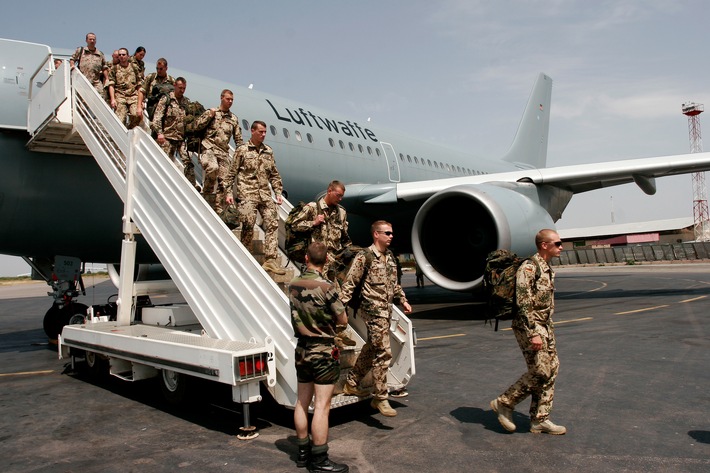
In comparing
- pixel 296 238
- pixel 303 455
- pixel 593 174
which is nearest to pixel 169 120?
pixel 296 238

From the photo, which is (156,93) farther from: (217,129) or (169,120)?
(217,129)

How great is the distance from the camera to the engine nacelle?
32.1 feet

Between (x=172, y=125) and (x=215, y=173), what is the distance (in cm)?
103

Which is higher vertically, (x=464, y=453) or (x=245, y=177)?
(x=245, y=177)

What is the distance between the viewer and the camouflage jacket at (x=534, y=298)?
13.4ft

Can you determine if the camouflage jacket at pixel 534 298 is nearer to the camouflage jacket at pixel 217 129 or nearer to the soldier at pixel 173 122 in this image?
the camouflage jacket at pixel 217 129

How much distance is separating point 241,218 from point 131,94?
3.04m

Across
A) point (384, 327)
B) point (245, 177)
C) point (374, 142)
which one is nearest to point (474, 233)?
point (374, 142)

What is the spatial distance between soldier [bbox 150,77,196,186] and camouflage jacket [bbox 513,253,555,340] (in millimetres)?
4295

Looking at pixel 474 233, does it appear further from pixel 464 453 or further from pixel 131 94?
pixel 464 453

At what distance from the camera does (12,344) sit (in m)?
9.96

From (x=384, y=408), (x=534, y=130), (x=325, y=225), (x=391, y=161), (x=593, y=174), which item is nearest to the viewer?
(x=384, y=408)

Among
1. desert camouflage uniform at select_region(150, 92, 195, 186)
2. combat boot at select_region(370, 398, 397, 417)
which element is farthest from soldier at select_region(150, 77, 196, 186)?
combat boot at select_region(370, 398, 397, 417)

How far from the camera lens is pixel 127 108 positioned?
746cm
